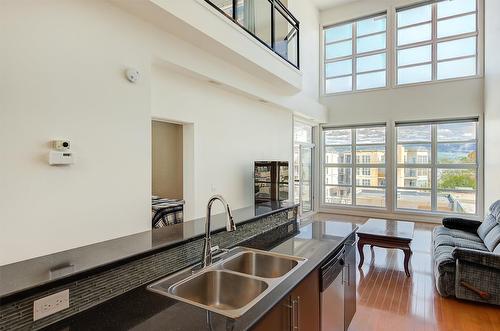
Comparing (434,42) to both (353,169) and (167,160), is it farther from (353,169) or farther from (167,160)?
(167,160)

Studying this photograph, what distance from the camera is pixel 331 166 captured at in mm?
8695

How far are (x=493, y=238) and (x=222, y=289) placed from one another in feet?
12.9

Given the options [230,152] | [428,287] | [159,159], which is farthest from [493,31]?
[159,159]

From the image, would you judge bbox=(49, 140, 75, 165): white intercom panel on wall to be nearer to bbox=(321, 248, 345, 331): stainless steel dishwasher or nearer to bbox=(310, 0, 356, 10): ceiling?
bbox=(321, 248, 345, 331): stainless steel dishwasher

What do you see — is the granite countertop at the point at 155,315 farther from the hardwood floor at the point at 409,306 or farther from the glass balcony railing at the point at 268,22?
the glass balcony railing at the point at 268,22

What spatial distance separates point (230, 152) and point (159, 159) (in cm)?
153

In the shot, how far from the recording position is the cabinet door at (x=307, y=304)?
1.51m

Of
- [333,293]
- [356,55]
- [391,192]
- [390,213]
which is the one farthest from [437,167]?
[333,293]

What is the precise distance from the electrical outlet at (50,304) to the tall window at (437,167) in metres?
8.13

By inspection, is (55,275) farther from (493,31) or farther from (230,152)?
(493,31)

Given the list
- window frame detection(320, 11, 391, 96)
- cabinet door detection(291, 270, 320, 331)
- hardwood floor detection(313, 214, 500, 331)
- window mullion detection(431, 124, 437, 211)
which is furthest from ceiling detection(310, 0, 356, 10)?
cabinet door detection(291, 270, 320, 331)

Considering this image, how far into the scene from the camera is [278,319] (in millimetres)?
1339

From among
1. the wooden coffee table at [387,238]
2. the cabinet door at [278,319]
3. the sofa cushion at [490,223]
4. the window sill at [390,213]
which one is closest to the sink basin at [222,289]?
the cabinet door at [278,319]

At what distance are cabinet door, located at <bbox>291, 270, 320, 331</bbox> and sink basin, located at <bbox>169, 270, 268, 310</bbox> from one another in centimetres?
19
